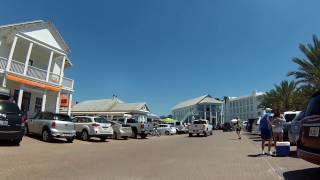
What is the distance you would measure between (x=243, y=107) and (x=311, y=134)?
117147mm

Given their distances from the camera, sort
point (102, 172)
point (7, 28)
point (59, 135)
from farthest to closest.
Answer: point (7, 28), point (59, 135), point (102, 172)

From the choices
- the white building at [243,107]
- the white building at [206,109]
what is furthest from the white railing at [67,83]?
the white building at [243,107]

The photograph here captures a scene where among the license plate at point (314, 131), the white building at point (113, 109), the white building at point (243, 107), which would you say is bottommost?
the license plate at point (314, 131)

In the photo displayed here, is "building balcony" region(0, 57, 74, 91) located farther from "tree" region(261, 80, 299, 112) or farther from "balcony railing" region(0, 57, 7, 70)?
"tree" region(261, 80, 299, 112)

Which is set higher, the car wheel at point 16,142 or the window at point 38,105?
the window at point 38,105

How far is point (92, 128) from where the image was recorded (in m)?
23.0

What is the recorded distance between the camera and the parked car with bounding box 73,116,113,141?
23.0m

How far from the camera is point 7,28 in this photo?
85.2 feet

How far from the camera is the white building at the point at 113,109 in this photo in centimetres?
5995

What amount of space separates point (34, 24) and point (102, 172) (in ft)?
71.6

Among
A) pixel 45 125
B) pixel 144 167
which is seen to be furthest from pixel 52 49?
pixel 144 167

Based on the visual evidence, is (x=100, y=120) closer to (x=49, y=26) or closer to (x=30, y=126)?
(x=30, y=126)

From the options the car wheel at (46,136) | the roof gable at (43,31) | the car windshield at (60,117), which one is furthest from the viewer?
the roof gable at (43,31)

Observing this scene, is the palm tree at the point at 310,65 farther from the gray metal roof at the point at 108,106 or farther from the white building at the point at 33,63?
the gray metal roof at the point at 108,106
